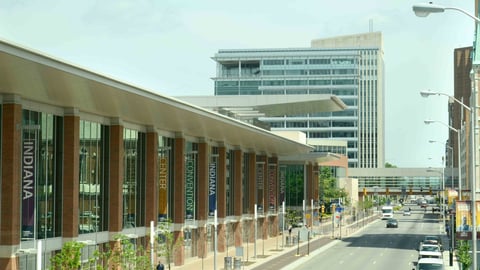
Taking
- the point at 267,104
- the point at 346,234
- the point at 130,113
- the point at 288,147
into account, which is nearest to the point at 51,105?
the point at 130,113

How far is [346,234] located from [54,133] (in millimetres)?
70946

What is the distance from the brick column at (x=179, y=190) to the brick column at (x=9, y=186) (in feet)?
83.8

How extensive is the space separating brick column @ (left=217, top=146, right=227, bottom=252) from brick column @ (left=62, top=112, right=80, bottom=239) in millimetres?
32168

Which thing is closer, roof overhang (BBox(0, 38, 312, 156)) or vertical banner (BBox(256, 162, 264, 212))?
roof overhang (BBox(0, 38, 312, 156))

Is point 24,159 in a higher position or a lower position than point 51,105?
lower

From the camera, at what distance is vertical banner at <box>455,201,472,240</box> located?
129ft

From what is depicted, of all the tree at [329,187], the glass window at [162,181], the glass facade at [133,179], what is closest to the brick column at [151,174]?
the glass facade at [133,179]

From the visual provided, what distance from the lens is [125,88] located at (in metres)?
42.3

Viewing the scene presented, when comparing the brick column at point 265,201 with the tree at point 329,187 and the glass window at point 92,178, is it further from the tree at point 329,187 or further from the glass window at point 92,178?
the tree at point 329,187

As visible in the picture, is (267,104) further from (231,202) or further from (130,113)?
(130,113)

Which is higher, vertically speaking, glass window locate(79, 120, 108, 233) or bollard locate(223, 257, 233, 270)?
glass window locate(79, 120, 108, 233)

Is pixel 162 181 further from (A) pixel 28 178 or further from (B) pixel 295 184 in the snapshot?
(B) pixel 295 184

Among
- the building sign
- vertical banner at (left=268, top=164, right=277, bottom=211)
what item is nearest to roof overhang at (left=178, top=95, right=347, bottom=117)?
vertical banner at (left=268, top=164, right=277, bottom=211)

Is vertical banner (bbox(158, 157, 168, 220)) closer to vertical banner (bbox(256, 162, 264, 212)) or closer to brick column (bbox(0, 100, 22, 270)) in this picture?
brick column (bbox(0, 100, 22, 270))
